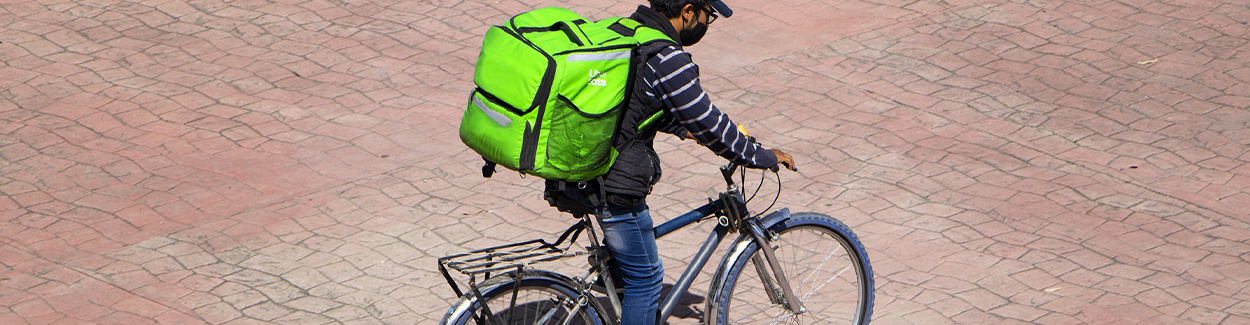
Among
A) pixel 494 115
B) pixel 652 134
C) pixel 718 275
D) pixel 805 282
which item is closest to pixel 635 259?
pixel 718 275

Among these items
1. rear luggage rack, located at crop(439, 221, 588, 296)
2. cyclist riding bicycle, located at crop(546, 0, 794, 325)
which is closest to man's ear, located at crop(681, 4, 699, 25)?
cyclist riding bicycle, located at crop(546, 0, 794, 325)

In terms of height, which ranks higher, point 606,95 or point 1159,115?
point 606,95

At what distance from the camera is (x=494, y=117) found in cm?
380

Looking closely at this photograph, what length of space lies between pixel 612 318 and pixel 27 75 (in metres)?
5.79

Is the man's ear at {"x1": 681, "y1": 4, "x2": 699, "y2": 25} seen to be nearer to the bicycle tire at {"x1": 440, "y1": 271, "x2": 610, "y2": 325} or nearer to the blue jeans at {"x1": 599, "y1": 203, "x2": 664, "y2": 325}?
the blue jeans at {"x1": 599, "y1": 203, "x2": 664, "y2": 325}

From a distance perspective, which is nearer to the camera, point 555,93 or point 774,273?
point 555,93

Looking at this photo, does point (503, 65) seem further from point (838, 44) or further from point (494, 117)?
point (838, 44)

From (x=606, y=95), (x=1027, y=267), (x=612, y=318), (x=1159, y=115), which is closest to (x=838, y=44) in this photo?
(x=1159, y=115)

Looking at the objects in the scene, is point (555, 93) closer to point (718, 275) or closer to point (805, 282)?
point (718, 275)

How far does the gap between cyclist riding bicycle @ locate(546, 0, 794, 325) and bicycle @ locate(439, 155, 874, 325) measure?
0.39ft

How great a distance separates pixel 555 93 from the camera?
3.66 meters

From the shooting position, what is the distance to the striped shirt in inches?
149

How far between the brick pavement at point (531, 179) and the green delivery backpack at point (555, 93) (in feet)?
6.27

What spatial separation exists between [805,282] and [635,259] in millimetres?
1344
